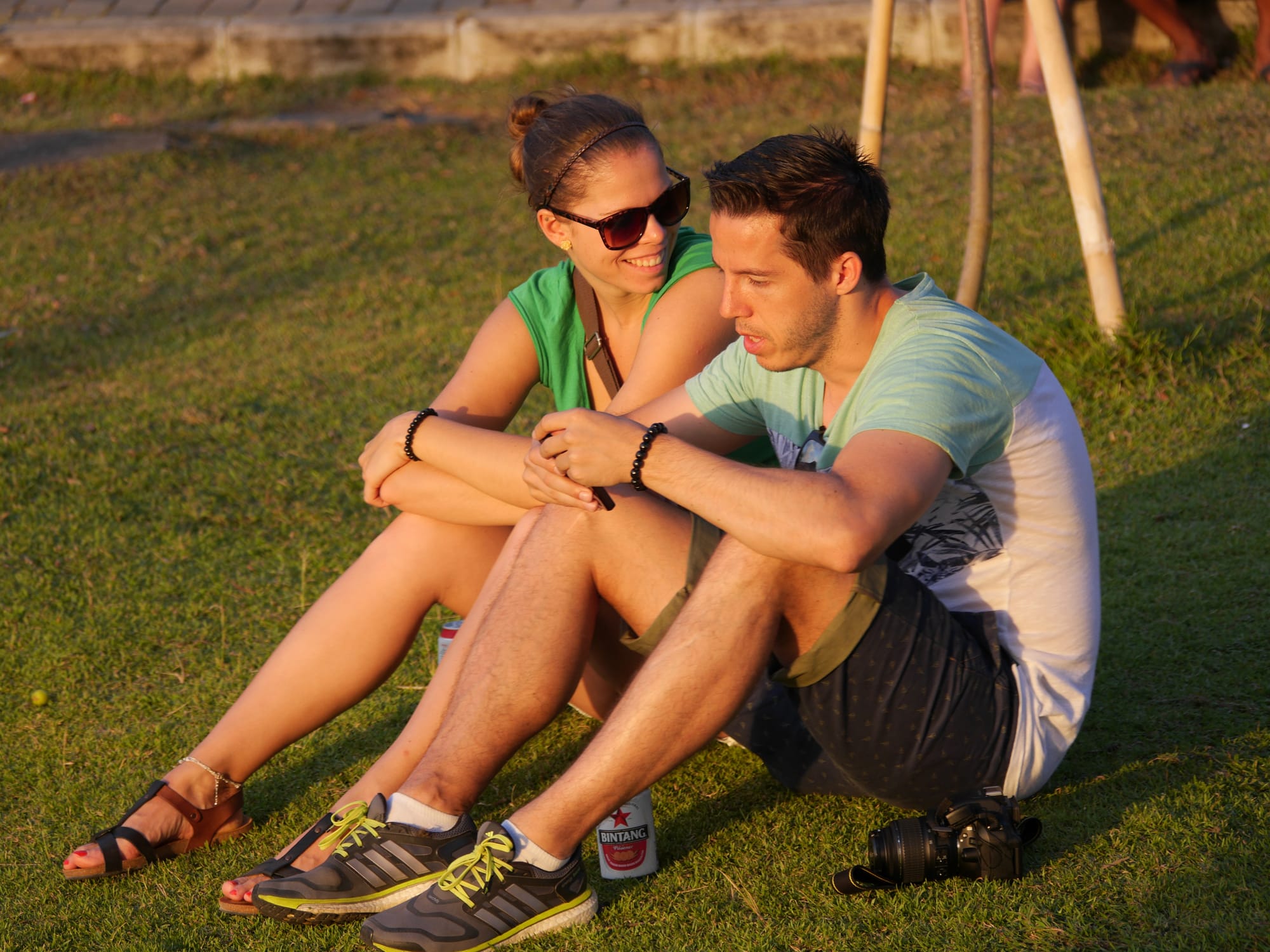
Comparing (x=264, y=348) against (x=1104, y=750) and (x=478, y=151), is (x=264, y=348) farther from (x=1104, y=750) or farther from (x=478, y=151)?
(x=1104, y=750)

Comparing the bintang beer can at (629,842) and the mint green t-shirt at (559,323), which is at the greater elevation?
the mint green t-shirt at (559,323)

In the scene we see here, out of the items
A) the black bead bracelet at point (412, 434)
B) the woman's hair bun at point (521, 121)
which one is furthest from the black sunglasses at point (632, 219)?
the black bead bracelet at point (412, 434)

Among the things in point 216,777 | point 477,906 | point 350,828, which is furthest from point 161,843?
point 477,906

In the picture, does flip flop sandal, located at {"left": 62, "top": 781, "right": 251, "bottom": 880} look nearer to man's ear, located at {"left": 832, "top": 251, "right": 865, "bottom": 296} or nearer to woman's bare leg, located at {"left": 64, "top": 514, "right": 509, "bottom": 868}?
woman's bare leg, located at {"left": 64, "top": 514, "right": 509, "bottom": 868}

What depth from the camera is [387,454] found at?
3.12 m

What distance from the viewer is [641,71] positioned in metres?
9.84

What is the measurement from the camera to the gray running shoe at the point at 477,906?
7.76ft

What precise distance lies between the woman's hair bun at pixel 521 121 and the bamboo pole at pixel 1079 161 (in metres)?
2.02

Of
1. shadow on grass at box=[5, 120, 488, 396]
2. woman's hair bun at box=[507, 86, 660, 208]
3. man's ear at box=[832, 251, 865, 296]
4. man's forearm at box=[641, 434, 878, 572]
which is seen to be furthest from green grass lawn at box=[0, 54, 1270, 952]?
woman's hair bun at box=[507, 86, 660, 208]

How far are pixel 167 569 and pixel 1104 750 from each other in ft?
10.1

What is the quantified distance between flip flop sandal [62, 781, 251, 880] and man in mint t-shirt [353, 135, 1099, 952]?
2.24ft

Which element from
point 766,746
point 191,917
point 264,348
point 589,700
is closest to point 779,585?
point 766,746

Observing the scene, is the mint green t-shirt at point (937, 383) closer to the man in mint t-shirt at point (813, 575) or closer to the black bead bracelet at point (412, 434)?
the man in mint t-shirt at point (813, 575)

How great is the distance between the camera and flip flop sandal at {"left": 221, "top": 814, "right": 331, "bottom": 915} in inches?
104
